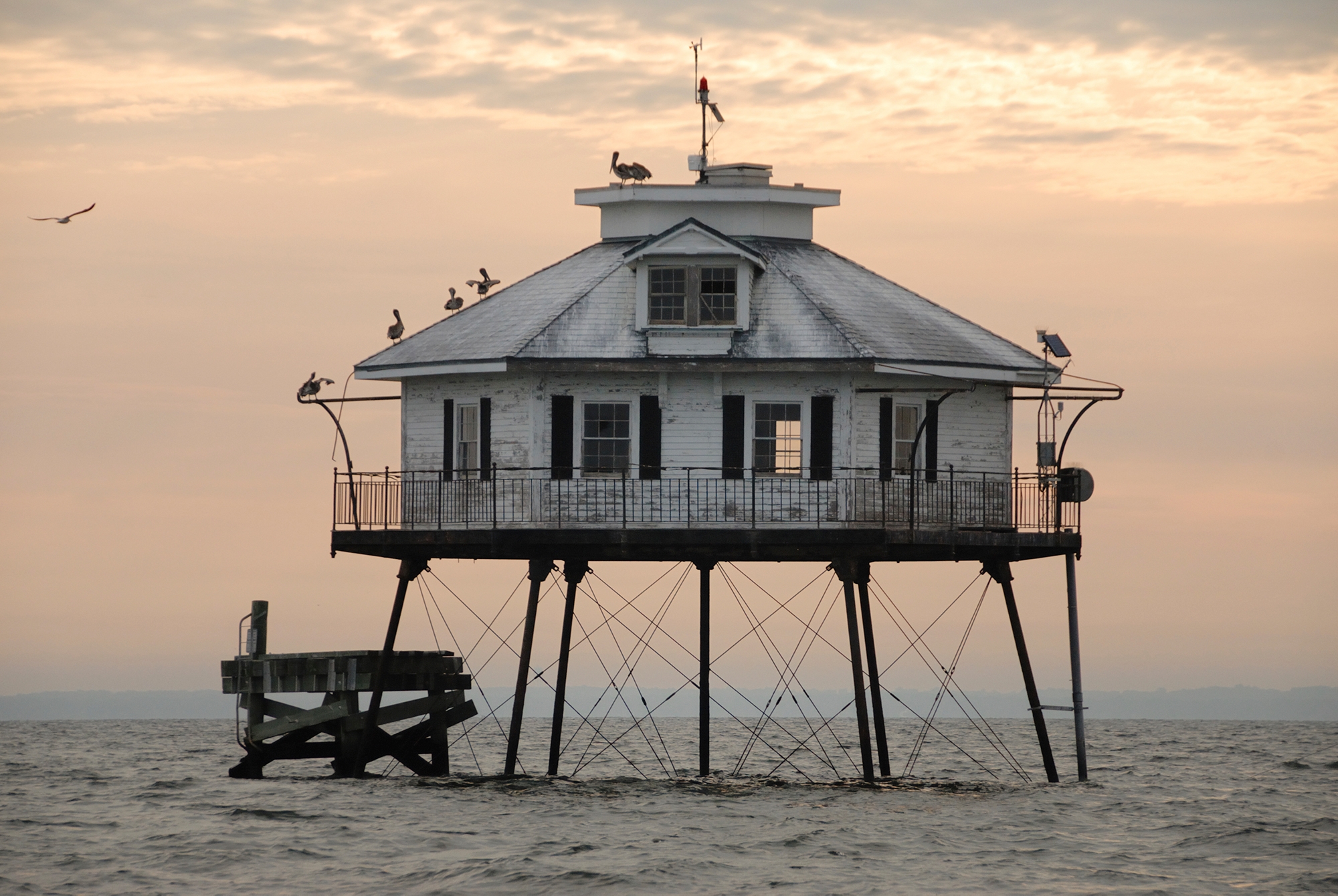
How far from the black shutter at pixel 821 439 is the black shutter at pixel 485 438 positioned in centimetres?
613

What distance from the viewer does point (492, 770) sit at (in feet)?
201

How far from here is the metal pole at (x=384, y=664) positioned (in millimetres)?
42375

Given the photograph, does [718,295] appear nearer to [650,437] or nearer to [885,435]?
[650,437]

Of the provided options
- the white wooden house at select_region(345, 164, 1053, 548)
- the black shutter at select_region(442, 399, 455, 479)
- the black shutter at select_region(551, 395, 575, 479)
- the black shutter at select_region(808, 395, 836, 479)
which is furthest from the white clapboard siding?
the black shutter at select_region(442, 399, 455, 479)

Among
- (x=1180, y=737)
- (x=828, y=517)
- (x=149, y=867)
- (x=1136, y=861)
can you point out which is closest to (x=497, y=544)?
(x=828, y=517)

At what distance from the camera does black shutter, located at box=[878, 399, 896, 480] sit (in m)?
40.0

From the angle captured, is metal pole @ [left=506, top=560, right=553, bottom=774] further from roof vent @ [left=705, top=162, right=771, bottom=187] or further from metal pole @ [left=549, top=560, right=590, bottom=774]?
roof vent @ [left=705, top=162, right=771, bottom=187]

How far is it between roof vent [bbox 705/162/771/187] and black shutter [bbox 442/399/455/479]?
7.64m

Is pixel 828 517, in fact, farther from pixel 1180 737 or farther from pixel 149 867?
pixel 1180 737

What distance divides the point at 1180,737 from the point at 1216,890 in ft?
218

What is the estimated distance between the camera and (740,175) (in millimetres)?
45125

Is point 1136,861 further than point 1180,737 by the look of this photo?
No

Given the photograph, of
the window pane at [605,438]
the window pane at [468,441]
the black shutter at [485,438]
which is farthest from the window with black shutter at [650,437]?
the window pane at [468,441]

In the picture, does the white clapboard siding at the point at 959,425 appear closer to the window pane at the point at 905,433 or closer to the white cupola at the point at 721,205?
the window pane at the point at 905,433
